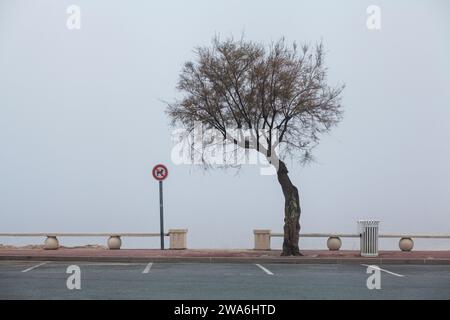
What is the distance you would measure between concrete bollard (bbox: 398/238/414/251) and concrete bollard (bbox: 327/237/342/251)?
2.16m

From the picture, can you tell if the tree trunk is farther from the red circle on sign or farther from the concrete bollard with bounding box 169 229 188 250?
the concrete bollard with bounding box 169 229 188 250

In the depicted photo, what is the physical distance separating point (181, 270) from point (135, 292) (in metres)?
5.38

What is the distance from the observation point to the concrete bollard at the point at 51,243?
26625mm

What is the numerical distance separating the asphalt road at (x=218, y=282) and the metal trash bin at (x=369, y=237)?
262cm

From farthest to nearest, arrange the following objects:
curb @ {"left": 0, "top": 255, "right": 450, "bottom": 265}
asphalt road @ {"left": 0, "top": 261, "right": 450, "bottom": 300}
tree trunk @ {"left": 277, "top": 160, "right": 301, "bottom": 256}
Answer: tree trunk @ {"left": 277, "top": 160, "right": 301, "bottom": 256}, curb @ {"left": 0, "top": 255, "right": 450, "bottom": 265}, asphalt road @ {"left": 0, "top": 261, "right": 450, "bottom": 300}

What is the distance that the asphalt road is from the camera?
1236 centimetres

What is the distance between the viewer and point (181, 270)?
59.1ft

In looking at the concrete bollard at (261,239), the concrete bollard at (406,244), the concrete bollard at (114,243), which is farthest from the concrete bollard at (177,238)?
the concrete bollard at (406,244)

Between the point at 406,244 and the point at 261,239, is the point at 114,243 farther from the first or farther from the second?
the point at 406,244

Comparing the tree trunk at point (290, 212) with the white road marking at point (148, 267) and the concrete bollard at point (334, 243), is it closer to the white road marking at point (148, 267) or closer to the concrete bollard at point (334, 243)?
the concrete bollard at point (334, 243)

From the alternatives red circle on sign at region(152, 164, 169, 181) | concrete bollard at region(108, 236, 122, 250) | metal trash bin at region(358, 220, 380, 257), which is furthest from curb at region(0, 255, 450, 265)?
concrete bollard at region(108, 236, 122, 250)

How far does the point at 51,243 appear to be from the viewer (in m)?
26.6
